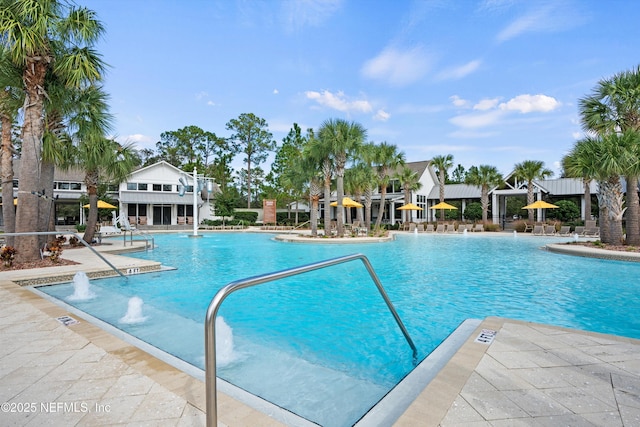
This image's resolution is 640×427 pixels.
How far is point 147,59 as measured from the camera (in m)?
17.5

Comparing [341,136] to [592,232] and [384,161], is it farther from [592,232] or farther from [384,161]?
[592,232]

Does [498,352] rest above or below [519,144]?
below

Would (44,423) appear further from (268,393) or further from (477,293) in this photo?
(477,293)

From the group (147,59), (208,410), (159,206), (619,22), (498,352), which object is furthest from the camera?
(159,206)

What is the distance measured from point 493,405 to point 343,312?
4.12 m

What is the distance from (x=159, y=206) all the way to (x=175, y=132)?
75.6ft

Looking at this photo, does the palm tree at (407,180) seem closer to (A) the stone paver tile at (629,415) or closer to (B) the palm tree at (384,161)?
(B) the palm tree at (384,161)

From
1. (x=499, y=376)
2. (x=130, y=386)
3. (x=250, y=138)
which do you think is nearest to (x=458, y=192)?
(x=250, y=138)

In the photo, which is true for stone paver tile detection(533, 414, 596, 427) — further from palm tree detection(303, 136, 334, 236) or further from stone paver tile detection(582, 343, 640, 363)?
palm tree detection(303, 136, 334, 236)

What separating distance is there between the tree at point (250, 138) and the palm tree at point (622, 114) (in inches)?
1703

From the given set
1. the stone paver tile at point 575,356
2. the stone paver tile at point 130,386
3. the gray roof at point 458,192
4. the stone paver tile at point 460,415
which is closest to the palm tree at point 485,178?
the gray roof at point 458,192

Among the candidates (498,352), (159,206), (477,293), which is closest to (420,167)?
(159,206)

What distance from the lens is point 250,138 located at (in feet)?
172

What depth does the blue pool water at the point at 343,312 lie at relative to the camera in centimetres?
380
